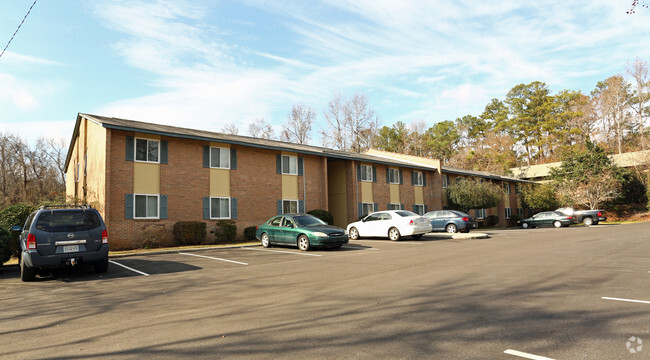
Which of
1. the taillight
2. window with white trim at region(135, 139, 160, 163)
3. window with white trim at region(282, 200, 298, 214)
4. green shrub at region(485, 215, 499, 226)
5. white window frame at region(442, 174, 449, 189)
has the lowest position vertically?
green shrub at region(485, 215, 499, 226)

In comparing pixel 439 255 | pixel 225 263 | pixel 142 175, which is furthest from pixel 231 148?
pixel 439 255

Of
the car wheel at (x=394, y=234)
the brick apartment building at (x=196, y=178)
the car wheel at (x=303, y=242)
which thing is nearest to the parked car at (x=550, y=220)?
the brick apartment building at (x=196, y=178)

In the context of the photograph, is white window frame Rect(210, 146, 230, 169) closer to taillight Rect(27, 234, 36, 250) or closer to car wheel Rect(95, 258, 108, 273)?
car wheel Rect(95, 258, 108, 273)

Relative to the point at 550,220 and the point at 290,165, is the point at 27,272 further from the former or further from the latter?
the point at 550,220

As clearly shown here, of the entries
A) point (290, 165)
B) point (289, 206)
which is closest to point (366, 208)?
point (289, 206)

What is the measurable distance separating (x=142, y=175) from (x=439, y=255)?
14.4 meters

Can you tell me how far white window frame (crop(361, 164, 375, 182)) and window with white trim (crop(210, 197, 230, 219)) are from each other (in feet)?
39.0

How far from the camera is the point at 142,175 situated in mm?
19281

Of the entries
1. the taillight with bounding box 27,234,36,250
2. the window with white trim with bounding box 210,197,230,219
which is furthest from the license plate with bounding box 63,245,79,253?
the window with white trim with bounding box 210,197,230,219

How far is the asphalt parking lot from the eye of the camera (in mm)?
4070

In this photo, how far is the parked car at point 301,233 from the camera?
584 inches

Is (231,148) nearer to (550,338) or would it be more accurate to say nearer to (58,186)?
(550,338)

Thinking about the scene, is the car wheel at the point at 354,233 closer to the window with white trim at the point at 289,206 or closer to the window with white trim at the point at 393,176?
the window with white trim at the point at 289,206

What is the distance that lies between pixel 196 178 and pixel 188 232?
3100mm
